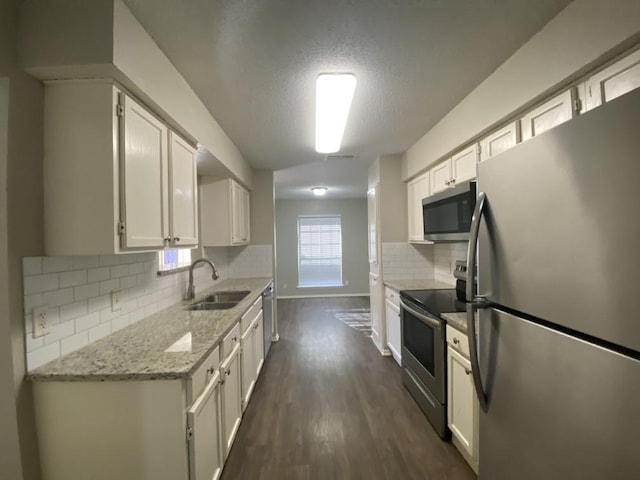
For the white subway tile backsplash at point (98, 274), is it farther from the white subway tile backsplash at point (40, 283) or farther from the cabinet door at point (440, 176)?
the cabinet door at point (440, 176)

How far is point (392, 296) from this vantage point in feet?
10.5

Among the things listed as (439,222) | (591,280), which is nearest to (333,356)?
(439,222)

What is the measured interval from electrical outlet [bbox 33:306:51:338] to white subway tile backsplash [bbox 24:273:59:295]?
3.1 inches

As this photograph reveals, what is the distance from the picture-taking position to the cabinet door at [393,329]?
9.96 feet

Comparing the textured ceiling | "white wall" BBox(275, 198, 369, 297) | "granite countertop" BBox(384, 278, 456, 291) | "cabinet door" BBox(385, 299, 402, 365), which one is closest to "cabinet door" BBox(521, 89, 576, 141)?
the textured ceiling

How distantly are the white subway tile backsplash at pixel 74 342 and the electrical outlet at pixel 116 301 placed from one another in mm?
213

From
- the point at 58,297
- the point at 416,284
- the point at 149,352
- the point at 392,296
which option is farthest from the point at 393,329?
the point at 58,297

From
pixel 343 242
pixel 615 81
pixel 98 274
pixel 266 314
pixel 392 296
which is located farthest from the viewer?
pixel 343 242

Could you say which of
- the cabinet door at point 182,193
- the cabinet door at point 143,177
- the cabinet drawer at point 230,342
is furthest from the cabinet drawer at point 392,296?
the cabinet door at point 143,177

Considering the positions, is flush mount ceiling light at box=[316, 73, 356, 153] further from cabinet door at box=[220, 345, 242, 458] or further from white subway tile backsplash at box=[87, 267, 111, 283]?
cabinet door at box=[220, 345, 242, 458]

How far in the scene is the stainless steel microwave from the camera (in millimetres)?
1948

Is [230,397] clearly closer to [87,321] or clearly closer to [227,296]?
[87,321]

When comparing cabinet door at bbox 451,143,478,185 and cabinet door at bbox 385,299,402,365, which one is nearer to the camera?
cabinet door at bbox 451,143,478,185

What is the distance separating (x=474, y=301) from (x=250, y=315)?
75.5 inches
